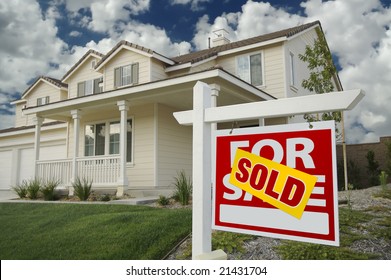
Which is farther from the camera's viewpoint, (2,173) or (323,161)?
(2,173)

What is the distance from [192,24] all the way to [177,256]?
4.16 metres

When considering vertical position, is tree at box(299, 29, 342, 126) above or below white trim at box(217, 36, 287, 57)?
below

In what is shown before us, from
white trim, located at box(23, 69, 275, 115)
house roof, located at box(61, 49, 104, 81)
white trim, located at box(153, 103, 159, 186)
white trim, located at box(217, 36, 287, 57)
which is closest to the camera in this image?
white trim, located at box(23, 69, 275, 115)

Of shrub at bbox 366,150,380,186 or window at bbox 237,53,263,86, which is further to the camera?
shrub at bbox 366,150,380,186

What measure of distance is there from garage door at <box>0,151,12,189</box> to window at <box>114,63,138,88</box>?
26.8ft

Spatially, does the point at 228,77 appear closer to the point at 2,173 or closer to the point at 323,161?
the point at 323,161

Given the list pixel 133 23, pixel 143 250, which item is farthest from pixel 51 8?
pixel 143 250

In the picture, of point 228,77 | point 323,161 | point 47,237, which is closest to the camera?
point 323,161

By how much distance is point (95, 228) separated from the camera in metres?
5.15

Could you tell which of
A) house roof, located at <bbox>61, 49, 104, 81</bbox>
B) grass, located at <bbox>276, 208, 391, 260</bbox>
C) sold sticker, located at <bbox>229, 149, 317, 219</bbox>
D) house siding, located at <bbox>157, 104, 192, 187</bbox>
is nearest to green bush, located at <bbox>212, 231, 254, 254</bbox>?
grass, located at <bbox>276, 208, 391, 260</bbox>

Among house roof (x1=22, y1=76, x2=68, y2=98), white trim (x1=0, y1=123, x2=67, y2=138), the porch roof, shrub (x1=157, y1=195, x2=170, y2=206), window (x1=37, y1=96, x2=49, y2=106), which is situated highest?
house roof (x1=22, y1=76, x2=68, y2=98)

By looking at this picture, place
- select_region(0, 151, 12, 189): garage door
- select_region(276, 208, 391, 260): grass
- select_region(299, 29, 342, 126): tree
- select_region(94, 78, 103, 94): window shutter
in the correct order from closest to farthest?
1. select_region(276, 208, 391, 260): grass
2. select_region(299, 29, 342, 126): tree
3. select_region(94, 78, 103, 94): window shutter
4. select_region(0, 151, 12, 189): garage door

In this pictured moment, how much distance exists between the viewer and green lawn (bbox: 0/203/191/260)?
421 centimetres

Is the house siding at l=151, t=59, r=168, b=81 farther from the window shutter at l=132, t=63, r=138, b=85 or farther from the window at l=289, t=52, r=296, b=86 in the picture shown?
the window at l=289, t=52, r=296, b=86
